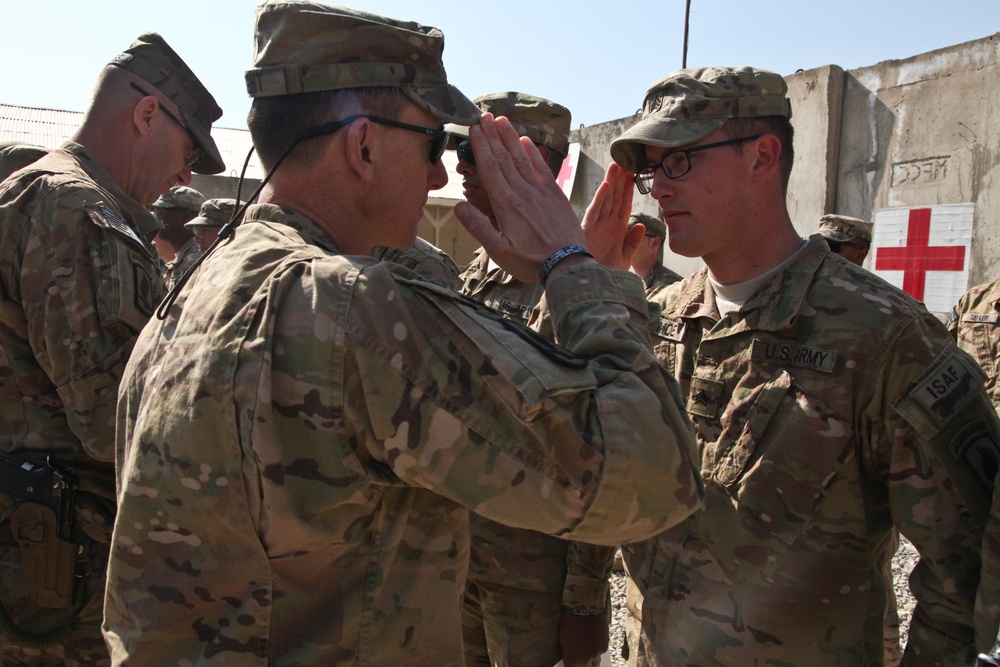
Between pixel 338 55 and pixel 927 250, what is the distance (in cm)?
683

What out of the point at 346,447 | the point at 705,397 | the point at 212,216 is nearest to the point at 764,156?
the point at 705,397

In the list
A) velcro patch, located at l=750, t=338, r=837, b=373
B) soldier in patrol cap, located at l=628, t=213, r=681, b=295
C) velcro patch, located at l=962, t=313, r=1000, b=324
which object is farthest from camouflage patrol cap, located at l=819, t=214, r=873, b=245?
velcro patch, located at l=750, t=338, r=837, b=373

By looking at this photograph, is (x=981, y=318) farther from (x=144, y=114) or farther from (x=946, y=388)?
(x=144, y=114)

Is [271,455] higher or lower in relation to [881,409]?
higher

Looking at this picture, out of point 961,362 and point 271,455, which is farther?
point 961,362

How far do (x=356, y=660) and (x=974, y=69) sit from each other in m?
→ 7.25

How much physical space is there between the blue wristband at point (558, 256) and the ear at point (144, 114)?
228 cm

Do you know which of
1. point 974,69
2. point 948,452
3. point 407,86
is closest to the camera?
point 407,86

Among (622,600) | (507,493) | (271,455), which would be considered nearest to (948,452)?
(507,493)

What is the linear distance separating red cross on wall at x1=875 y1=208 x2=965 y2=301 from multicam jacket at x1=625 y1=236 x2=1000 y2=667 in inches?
206

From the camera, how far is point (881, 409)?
212 cm

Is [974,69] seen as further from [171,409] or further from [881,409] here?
[171,409]

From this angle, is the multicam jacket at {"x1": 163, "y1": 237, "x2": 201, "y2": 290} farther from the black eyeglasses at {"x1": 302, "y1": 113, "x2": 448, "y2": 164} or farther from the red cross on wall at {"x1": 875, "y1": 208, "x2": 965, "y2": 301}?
the red cross on wall at {"x1": 875, "y1": 208, "x2": 965, "y2": 301}

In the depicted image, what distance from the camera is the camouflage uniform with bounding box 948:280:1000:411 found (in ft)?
17.5
